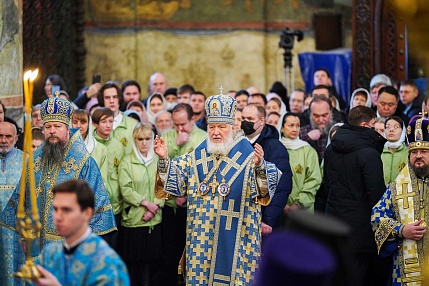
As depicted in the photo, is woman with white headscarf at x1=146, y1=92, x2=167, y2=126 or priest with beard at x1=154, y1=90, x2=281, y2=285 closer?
priest with beard at x1=154, y1=90, x2=281, y2=285

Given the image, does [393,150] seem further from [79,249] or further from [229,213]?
[79,249]

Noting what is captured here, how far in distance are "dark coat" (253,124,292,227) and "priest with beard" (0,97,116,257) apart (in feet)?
4.46

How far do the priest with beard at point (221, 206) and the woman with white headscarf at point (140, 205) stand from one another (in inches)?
70.8

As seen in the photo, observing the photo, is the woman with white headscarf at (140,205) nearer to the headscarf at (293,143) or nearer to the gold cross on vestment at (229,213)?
the headscarf at (293,143)

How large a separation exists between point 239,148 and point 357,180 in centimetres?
114

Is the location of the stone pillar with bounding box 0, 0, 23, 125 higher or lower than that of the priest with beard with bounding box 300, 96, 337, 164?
higher

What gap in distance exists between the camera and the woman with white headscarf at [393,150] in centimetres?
944

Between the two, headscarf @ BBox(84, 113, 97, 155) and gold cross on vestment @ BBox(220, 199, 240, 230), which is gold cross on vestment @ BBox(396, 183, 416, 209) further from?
headscarf @ BBox(84, 113, 97, 155)

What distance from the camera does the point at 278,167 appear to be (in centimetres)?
896

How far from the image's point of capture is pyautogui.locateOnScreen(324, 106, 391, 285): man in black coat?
8.62 m

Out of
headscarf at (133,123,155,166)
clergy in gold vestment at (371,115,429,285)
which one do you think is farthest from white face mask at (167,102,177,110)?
clergy in gold vestment at (371,115,429,285)

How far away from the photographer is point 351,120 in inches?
360

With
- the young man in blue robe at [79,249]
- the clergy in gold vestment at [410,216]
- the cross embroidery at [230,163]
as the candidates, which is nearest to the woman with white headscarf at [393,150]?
the clergy in gold vestment at [410,216]

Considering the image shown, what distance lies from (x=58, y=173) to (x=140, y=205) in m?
1.91
